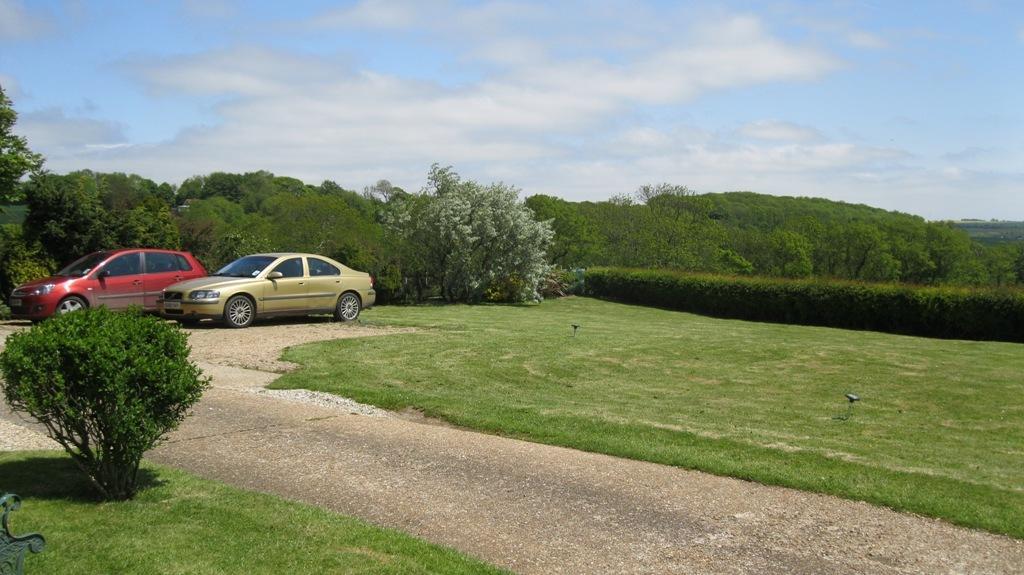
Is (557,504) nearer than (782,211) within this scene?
Yes

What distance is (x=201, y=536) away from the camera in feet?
16.5

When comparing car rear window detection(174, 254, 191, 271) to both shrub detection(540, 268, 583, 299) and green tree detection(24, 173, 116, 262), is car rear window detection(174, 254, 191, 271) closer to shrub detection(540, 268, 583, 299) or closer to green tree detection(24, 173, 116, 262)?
green tree detection(24, 173, 116, 262)

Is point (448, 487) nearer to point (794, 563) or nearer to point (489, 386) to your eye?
point (794, 563)

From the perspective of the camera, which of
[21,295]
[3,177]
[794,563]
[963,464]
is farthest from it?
[3,177]

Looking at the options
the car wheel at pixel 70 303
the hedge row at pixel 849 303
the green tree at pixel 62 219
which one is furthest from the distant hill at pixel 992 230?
the car wheel at pixel 70 303

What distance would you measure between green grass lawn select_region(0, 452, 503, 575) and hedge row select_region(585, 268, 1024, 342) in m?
25.3

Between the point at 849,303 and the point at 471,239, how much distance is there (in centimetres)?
1390

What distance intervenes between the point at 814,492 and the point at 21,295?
51.3 feet

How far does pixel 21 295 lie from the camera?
53.1ft

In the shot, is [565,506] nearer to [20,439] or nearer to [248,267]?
[20,439]

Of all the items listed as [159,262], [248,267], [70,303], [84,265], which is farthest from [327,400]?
[84,265]

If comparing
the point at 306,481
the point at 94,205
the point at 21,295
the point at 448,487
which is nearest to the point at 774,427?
the point at 448,487

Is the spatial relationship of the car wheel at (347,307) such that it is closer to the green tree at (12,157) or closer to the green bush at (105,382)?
the green tree at (12,157)

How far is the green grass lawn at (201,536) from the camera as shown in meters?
4.57
